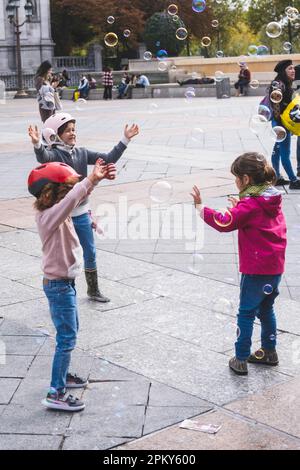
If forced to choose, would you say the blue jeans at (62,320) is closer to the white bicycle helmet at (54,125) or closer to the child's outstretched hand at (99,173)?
the child's outstretched hand at (99,173)

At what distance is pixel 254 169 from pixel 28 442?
1953 mm

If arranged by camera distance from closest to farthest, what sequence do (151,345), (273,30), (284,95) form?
(151,345) → (284,95) → (273,30)

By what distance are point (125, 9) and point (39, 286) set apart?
4972 cm

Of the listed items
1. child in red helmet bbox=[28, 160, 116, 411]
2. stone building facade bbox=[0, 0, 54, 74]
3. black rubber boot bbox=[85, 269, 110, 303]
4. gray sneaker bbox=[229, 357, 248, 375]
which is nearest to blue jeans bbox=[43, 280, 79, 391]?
child in red helmet bbox=[28, 160, 116, 411]

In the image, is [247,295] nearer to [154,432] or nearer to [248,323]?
[248,323]

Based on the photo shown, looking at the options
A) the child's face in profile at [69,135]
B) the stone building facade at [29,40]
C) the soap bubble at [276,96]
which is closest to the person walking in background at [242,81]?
the stone building facade at [29,40]

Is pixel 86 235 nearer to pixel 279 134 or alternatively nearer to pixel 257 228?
pixel 257 228

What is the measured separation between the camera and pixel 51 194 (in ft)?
13.6

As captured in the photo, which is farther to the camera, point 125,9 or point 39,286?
point 125,9

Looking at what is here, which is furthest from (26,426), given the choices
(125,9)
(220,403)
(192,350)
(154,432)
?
(125,9)

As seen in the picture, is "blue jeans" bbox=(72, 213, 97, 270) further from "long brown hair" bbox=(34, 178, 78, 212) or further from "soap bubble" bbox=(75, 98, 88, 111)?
"soap bubble" bbox=(75, 98, 88, 111)

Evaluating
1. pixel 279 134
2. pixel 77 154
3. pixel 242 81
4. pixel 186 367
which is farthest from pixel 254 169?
pixel 242 81

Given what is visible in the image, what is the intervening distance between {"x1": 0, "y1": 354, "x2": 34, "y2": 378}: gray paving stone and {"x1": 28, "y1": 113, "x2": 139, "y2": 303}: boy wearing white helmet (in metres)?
1.29

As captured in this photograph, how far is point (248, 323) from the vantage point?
459 cm
